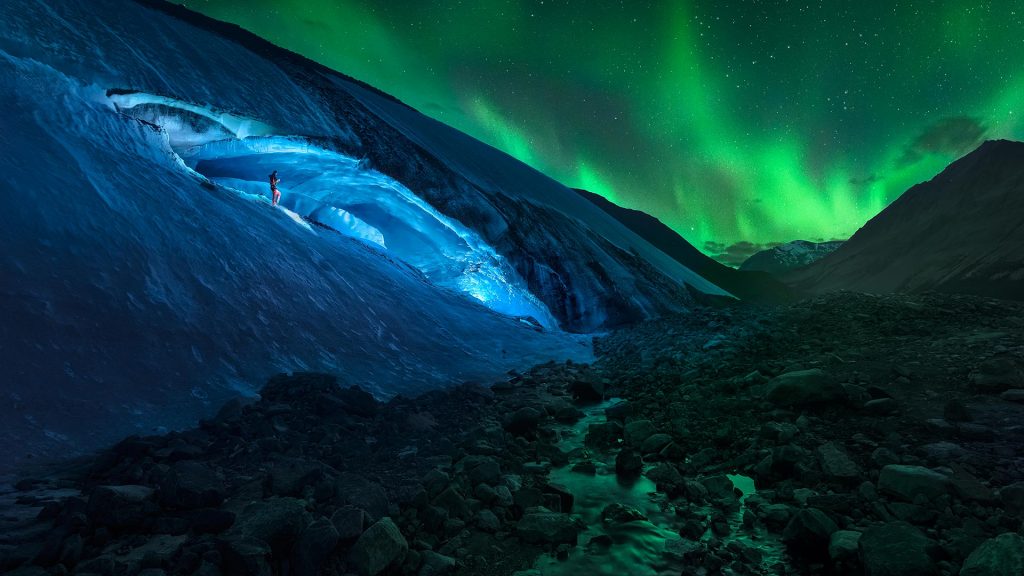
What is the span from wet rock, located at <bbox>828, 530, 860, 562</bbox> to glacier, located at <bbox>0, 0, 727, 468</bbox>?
21.6ft

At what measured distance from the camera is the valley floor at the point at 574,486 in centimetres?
288

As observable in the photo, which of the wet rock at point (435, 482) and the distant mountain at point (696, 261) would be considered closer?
the wet rock at point (435, 482)

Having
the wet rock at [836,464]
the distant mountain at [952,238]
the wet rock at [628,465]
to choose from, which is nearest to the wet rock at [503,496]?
the wet rock at [628,465]

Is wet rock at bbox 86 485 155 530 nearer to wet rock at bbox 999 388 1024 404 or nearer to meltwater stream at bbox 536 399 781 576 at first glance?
meltwater stream at bbox 536 399 781 576

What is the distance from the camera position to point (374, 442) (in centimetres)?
535

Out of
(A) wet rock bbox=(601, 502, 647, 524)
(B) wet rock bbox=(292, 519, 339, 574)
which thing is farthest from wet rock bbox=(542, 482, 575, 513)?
(B) wet rock bbox=(292, 519, 339, 574)

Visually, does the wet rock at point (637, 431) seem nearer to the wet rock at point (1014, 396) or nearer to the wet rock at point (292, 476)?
the wet rock at point (292, 476)

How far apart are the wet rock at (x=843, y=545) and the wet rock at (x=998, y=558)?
0.55m

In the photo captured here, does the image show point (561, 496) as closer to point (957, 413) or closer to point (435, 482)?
point (435, 482)

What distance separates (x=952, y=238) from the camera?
84.0 m

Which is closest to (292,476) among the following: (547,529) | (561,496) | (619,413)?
(547,529)

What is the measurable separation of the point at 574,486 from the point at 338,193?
2200 centimetres

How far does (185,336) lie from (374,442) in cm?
375

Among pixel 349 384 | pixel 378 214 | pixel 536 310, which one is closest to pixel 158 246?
pixel 349 384
